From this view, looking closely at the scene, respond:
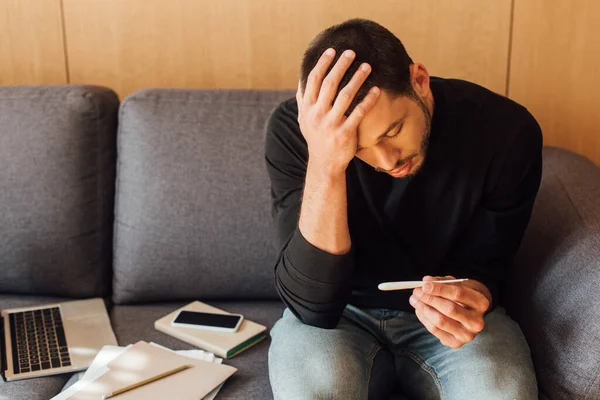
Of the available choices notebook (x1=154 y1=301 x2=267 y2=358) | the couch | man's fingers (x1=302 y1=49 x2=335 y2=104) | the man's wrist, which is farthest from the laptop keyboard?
man's fingers (x1=302 y1=49 x2=335 y2=104)

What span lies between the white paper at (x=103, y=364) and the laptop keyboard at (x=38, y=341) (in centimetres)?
7

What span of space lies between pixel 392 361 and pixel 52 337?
0.76m

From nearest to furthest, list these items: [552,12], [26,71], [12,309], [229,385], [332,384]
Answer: [332,384], [229,385], [12,309], [552,12], [26,71]

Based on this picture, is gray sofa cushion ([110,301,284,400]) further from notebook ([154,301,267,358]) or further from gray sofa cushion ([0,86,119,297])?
gray sofa cushion ([0,86,119,297])

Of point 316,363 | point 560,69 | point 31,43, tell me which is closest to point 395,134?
point 316,363

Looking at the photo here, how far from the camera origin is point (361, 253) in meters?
1.42

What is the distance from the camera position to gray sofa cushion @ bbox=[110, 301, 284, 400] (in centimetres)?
139

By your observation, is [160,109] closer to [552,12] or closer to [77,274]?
[77,274]

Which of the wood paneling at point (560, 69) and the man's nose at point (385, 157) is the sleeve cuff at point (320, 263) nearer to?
the man's nose at point (385, 157)

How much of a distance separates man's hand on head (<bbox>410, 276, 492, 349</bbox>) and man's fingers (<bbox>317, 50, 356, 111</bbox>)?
0.36 meters

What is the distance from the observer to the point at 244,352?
1.55 meters

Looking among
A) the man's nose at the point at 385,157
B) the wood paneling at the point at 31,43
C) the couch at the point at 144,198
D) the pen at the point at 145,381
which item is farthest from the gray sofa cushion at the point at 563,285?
the wood paneling at the point at 31,43

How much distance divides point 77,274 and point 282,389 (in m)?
0.75

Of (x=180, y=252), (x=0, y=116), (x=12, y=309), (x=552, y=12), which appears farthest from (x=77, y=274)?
(x=552, y=12)
